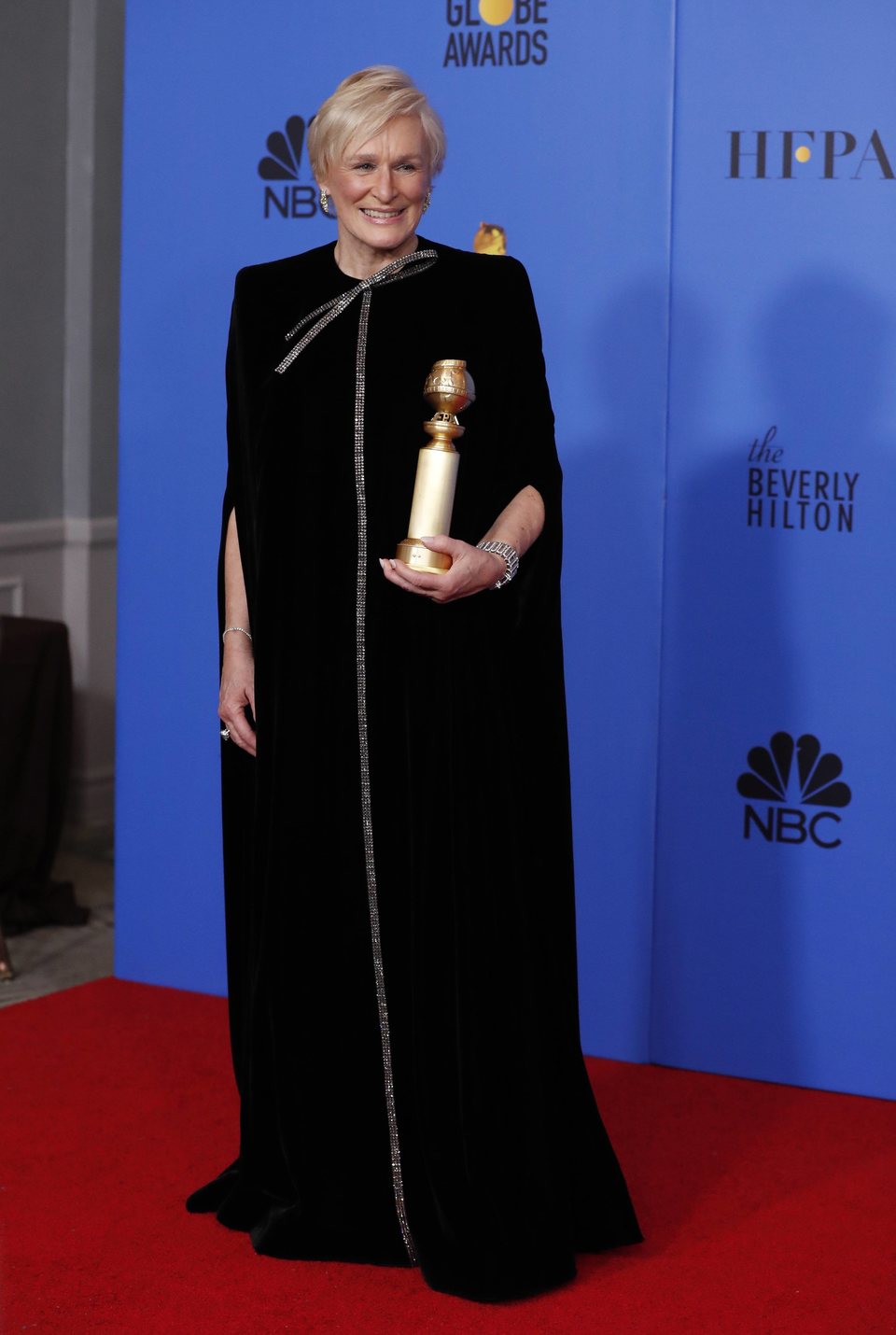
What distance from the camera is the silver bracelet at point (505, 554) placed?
2443 mm

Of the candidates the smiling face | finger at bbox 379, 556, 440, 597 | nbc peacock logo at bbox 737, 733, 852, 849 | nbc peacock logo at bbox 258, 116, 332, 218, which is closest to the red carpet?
nbc peacock logo at bbox 737, 733, 852, 849

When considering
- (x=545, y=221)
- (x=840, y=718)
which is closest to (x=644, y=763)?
(x=840, y=718)

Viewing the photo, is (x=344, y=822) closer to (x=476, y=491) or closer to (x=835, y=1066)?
(x=476, y=491)

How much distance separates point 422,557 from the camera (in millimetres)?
2314

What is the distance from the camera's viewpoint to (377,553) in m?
2.56

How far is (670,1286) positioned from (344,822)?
90 cm

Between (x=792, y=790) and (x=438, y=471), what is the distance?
1.56m

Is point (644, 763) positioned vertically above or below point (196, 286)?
below

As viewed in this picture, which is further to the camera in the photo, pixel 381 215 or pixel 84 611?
pixel 84 611

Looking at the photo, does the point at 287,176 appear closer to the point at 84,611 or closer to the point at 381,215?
the point at 381,215

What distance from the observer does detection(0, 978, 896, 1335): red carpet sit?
2.54 meters

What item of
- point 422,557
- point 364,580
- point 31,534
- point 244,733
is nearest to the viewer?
point 422,557

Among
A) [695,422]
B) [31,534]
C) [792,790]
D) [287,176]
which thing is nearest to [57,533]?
[31,534]

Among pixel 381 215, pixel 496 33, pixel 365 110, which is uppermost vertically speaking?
pixel 496 33
